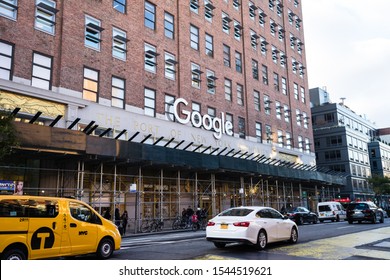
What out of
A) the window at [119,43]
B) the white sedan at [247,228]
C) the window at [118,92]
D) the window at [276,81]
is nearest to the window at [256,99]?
the window at [276,81]

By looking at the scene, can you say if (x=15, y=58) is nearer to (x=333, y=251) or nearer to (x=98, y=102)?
(x=98, y=102)

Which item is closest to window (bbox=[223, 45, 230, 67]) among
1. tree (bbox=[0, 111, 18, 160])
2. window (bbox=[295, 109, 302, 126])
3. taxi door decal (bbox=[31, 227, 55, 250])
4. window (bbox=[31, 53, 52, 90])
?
window (bbox=[295, 109, 302, 126])

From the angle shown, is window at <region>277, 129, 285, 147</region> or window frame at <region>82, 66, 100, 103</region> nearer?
window frame at <region>82, 66, 100, 103</region>

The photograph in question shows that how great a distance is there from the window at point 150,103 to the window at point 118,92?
2.19 metres

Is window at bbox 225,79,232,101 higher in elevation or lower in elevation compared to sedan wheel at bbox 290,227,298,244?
higher

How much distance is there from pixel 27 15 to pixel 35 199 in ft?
53.2

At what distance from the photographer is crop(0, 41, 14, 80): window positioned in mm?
20250

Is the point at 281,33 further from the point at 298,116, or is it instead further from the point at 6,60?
the point at 6,60

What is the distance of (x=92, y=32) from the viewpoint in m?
25.6

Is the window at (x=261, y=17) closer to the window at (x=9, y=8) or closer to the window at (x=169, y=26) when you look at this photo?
the window at (x=169, y=26)

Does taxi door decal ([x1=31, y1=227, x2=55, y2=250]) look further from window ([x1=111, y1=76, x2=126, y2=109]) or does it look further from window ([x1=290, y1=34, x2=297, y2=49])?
window ([x1=290, y1=34, x2=297, y2=49])

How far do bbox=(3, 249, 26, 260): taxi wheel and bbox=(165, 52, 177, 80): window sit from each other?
76.7 ft

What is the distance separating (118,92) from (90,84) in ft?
7.89
